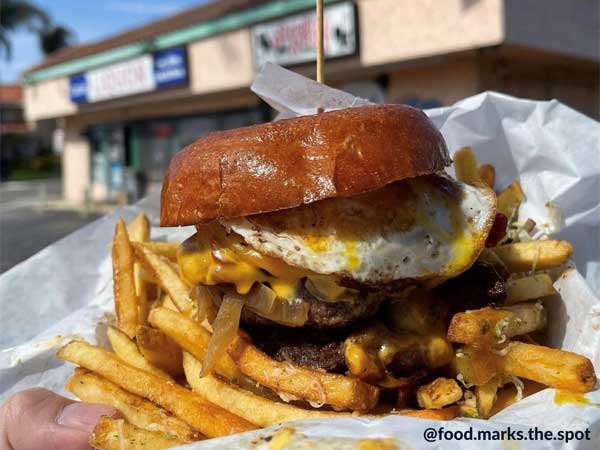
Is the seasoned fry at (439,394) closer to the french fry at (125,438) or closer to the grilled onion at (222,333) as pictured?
the grilled onion at (222,333)

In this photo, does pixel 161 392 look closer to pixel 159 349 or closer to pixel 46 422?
pixel 159 349

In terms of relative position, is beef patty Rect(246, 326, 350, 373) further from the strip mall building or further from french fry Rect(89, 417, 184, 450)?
the strip mall building

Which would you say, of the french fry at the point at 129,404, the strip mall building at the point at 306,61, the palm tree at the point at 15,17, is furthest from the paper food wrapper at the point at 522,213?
the palm tree at the point at 15,17

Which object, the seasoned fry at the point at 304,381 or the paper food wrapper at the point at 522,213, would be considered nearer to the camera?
the seasoned fry at the point at 304,381

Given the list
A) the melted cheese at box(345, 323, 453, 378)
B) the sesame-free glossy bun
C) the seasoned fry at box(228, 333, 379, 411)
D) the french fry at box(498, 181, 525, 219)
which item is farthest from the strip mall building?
the seasoned fry at box(228, 333, 379, 411)

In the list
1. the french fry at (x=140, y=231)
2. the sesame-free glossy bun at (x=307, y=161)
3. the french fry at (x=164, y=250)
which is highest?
the sesame-free glossy bun at (x=307, y=161)
